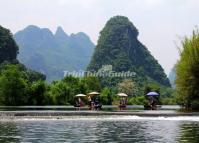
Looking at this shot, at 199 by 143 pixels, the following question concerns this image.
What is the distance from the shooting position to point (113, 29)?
642 ft

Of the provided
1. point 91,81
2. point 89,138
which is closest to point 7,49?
point 91,81

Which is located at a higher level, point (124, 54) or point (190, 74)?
point (124, 54)

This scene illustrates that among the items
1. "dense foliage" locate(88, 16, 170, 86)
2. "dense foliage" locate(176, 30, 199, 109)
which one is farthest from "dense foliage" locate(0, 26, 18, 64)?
"dense foliage" locate(176, 30, 199, 109)

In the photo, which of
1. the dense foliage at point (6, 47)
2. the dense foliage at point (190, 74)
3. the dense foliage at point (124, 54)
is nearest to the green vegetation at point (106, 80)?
the dense foliage at point (124, 54)

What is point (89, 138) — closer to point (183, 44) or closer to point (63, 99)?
point (183, 44)

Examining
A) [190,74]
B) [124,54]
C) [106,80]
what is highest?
[124,54]

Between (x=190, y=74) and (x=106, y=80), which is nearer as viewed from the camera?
(x=190, y=74)

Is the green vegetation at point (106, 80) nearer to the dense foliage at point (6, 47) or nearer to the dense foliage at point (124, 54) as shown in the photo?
the dense foliage at point (124, 54)

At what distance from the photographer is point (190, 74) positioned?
45875 millimetres

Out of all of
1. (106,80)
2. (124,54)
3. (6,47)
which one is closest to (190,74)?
(6,47)

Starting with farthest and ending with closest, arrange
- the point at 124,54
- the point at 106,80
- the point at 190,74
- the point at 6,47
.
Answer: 1. the point at 124,54
2. the point at 106,80
3. the point at 6,47
4. the point at 190,74

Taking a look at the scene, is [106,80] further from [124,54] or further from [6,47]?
[6,47]

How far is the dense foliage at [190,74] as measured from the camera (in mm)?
45812

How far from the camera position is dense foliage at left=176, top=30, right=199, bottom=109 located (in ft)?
150
